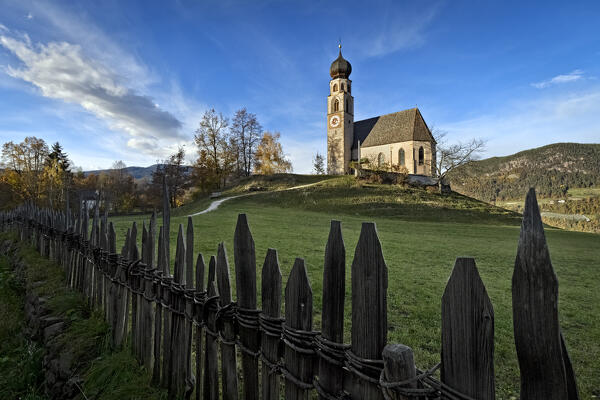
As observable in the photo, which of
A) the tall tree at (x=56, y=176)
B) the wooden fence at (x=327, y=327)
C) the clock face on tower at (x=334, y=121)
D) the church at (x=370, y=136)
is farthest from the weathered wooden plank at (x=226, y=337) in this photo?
the clock face on tower at (x=334, y=121)

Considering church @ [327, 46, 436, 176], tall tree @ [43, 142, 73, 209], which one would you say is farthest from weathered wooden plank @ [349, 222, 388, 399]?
church @ [327, 46, 436, 176]

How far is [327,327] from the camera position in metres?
1.42

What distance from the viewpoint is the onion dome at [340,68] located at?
53062 millimetres

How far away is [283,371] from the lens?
1.58 meters

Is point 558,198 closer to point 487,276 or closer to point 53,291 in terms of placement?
point 487,276

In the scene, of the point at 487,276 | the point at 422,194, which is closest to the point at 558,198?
the point at 422,194

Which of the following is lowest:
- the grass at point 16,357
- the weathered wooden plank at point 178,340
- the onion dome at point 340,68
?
the grass at point 16,357

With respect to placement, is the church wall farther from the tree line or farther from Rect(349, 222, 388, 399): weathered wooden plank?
Rect(349, 222, 388, 399): weathered wooden plank

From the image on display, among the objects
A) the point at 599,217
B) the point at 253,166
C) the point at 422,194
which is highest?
the point at 253,166

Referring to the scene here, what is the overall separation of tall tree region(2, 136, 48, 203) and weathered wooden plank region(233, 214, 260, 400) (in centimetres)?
4739

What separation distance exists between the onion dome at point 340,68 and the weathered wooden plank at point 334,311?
57.1 metres

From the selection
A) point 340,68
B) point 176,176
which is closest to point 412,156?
point 340,68

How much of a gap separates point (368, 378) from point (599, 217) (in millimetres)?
65820

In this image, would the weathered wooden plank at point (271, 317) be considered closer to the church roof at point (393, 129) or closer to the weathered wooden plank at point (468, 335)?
the weathered wooden plank at point (468, 335)
